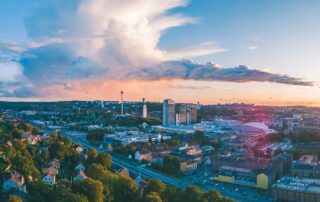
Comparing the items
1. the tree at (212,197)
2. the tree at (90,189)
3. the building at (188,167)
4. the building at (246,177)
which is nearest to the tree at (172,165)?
the building at (188,167)

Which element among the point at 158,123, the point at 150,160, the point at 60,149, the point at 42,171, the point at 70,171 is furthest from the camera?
the point at 158,123

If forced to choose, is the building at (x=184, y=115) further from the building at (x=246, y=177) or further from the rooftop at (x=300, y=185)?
the rooftop at (x=300, y=185)

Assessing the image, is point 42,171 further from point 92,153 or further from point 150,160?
point 150,160

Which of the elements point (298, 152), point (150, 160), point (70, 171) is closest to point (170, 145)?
point (150, 160)

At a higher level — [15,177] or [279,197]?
[15,177]

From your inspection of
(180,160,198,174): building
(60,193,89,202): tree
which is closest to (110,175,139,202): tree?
(60,193,89,202): tree

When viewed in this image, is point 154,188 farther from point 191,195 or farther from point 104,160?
point 104,160
